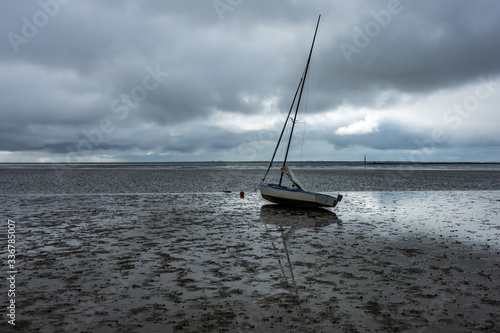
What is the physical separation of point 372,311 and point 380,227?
43.5 feet

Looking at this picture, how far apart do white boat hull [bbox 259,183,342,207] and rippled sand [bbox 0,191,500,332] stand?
4792 mm

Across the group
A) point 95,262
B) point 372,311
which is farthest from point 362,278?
point 95,262

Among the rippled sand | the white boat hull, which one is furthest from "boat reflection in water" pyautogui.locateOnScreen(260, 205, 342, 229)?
the white boat hull

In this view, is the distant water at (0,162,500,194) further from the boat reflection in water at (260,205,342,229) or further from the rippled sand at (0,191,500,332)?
the rippled sand at (0,191,500,332)

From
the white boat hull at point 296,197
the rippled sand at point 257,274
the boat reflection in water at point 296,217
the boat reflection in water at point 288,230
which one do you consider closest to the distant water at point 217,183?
the white boat hull at point 296,197

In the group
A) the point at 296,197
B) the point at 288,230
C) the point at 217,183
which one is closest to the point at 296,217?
the point at 296,197

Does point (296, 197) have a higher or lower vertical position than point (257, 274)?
higher

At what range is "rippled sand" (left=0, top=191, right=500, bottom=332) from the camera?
8.94 metres

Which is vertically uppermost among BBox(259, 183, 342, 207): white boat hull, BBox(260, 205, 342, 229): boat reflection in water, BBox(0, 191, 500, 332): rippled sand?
BBox(259, 183, 342, 207): white boat hull

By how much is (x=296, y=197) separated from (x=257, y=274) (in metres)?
18.6

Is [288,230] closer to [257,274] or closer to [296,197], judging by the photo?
[257,274]

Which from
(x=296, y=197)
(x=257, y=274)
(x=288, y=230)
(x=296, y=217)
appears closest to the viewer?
(x=257, y=274)

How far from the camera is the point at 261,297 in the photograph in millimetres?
10398

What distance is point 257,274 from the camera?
1259cm
